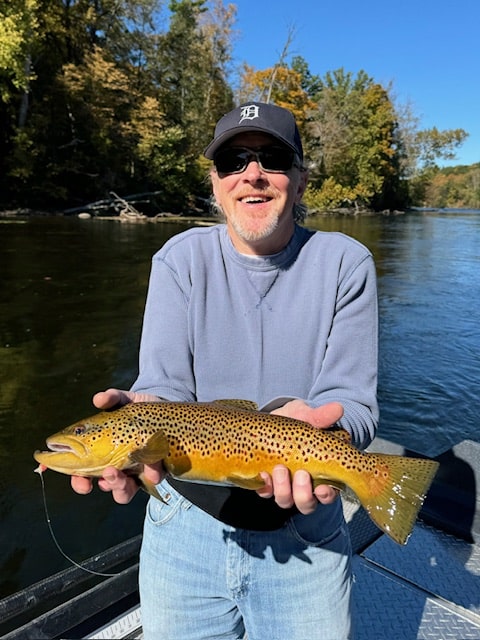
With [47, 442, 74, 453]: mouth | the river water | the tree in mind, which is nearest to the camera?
[47, 442, 74, 453]: mouth

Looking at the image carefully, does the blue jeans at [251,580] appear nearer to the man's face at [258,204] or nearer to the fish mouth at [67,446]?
the fish mouth at [67,446]

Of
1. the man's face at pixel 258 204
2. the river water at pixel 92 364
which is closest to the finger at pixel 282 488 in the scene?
the man's face at pixel 258 204

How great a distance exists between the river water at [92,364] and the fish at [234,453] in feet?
9.95

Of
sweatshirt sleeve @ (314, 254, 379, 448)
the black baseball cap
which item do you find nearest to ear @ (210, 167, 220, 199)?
the black baseball cap

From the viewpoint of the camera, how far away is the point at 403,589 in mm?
2902

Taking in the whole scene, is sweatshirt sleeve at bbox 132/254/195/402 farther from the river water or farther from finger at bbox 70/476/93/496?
the river water

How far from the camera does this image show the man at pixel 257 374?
6.14 ft

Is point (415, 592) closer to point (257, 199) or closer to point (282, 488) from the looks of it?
point (282, 488)

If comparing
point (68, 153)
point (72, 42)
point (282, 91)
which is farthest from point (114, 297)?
point (282, 91)

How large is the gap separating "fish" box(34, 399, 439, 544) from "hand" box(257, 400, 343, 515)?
A: 41 mm

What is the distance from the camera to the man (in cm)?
187

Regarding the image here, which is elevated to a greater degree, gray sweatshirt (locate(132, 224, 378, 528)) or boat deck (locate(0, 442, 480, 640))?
gray sweatshirt (locate(132, 224, 378, 528))

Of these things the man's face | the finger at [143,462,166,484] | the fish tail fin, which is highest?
the man's face

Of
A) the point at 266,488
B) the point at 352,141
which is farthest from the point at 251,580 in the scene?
the point at 352,141
